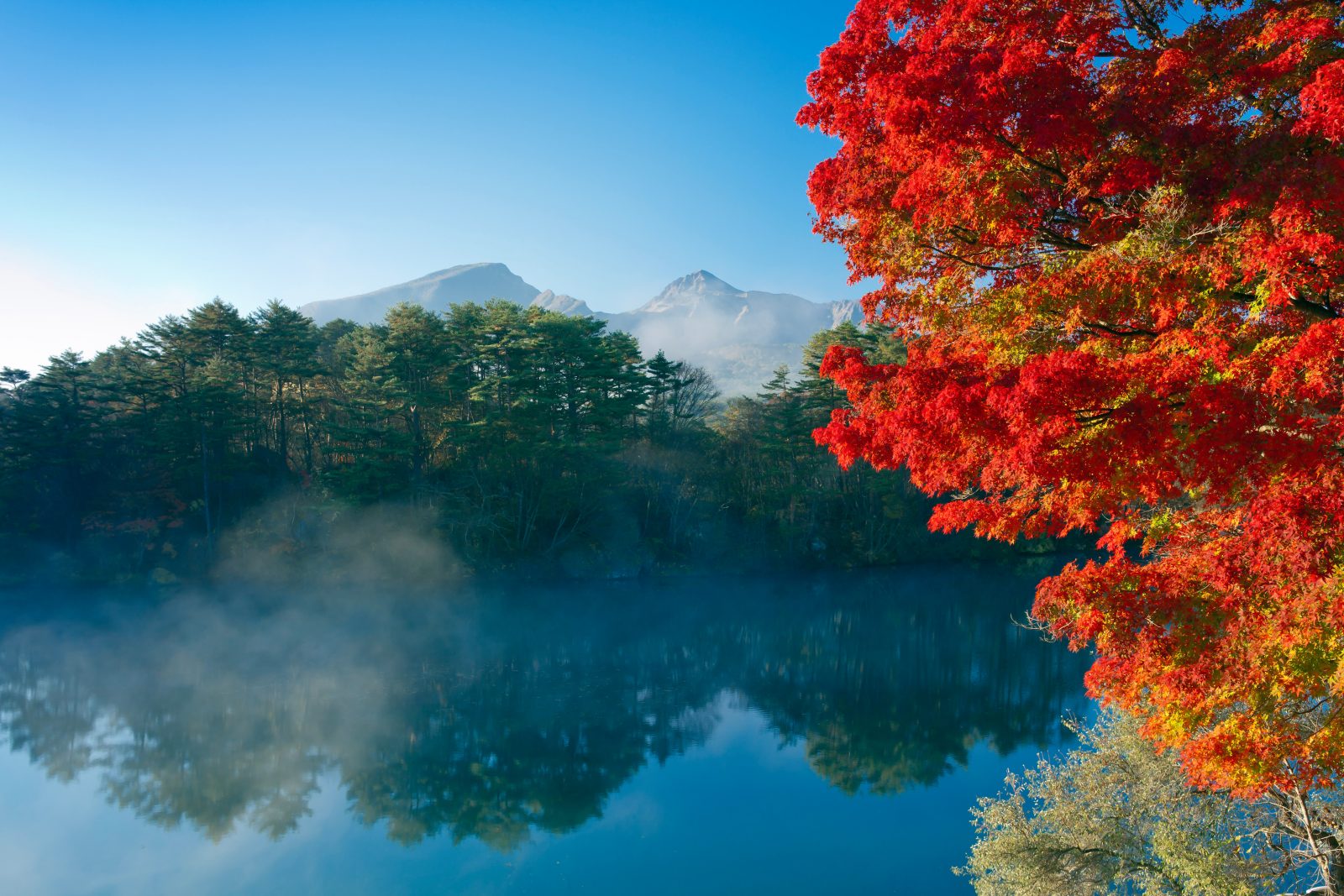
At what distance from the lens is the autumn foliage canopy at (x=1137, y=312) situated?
4.16m

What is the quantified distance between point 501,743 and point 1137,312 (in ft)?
48.3

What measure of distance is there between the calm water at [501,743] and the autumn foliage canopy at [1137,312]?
278 inches

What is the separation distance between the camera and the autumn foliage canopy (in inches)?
164

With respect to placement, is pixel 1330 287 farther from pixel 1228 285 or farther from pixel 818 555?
pixel 818 555

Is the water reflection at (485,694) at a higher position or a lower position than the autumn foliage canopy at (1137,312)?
lower

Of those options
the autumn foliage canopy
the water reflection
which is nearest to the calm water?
the water reflection

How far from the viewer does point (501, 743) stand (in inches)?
625

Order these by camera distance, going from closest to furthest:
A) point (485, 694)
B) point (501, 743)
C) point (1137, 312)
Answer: point (1137, 312), point (501, 743), point (485, 694)

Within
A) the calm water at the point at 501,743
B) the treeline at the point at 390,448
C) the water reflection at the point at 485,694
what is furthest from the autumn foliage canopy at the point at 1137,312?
the treeline at the point at 390,448

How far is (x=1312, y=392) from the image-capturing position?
12.9 feet

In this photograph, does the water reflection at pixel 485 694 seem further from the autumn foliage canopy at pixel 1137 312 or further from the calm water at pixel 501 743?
the autumn foliage canopy at pixel 1137 312

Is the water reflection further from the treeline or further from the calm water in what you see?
the treeline

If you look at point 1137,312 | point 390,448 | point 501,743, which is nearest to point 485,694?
point 501,743

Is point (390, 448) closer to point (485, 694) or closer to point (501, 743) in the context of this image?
point (485, 694)
